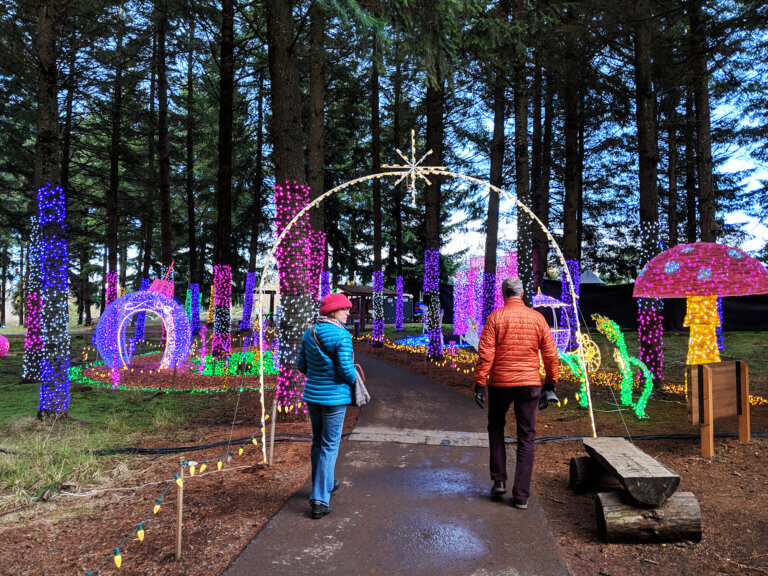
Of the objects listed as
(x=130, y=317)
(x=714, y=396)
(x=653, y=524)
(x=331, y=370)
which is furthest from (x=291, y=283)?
(x=130, y=317)

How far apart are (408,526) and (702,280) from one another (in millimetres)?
6127

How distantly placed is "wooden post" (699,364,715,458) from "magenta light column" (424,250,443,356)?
28.4 ft

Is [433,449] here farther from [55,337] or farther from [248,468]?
[55,337]

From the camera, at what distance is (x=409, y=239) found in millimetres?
35188

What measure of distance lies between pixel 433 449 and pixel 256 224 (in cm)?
1950

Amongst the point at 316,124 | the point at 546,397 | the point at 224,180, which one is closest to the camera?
the point at 546,397

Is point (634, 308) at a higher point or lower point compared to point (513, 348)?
higher

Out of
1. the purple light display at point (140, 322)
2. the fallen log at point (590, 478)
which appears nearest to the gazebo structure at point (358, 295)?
the purple light display at point (140, 322)

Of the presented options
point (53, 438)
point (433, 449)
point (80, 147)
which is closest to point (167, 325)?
point (53, 438)

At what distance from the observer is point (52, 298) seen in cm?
854

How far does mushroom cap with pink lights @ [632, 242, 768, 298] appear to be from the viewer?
24.8 ft

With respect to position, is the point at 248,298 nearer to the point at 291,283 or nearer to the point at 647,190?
the point at 291,283

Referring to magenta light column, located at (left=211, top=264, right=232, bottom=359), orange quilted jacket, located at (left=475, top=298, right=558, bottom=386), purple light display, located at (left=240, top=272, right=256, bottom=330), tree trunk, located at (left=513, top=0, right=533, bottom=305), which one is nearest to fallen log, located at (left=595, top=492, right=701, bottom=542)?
orange quilted jacket, located at (left=475, top=298, right=558, bottom=386)

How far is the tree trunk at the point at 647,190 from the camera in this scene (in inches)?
381
